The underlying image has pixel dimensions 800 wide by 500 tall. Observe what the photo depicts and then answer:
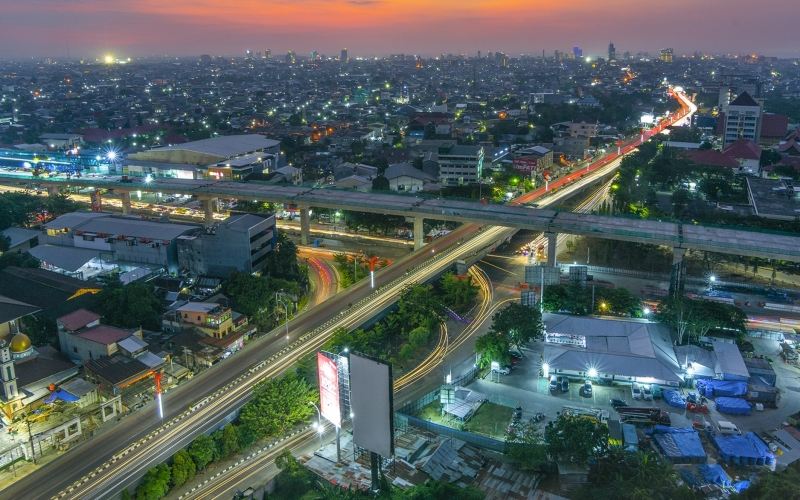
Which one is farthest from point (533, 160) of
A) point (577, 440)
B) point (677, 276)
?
point (577, 440)

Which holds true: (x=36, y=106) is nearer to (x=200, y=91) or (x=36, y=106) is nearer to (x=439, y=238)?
(x=200, y=91)

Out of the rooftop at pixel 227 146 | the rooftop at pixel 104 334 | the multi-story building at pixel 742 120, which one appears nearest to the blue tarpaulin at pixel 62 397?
the rooftop at pixel 104 334

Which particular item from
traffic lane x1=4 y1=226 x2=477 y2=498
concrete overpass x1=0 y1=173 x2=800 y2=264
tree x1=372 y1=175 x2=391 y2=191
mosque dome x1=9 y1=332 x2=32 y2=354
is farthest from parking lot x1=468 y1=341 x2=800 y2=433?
tree x1=372 y1=175 x2=391 y2=191

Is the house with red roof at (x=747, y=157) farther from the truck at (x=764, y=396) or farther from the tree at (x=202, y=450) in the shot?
A: the tree at (x=202, y=450)

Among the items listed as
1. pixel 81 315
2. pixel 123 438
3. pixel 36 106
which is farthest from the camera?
pixel 36 106

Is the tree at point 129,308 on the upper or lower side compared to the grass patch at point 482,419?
upper

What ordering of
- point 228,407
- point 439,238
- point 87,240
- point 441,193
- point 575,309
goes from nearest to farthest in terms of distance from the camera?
1. point 228,407
2. point 575,309
3. point 87,240
4. point 439,238
5. point 441,193

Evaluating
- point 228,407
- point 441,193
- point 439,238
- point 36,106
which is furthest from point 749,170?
point 36,106
